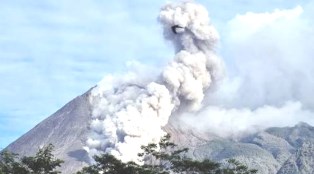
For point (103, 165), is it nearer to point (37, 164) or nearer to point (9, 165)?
point (37, 164)

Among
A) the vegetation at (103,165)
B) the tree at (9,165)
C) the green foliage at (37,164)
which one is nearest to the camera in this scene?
the tree at (9,165)

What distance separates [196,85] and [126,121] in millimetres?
28127

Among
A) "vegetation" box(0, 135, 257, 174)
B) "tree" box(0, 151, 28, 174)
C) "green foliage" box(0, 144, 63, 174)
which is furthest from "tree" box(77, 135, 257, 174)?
"tree" box(0, 151, 28, 174)

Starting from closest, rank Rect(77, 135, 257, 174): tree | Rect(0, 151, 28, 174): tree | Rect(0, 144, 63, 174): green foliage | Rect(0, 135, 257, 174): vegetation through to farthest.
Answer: Rect(0, 151, 28, 174): tree
Rect(0, 144, 63, 174): green foliage
Rect(0, 135, 257, 174): vegetation
Rect(77, 135, 257, 174): tree

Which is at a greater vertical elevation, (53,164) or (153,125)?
(153,125)

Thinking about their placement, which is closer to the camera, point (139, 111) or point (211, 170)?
point (211, 170)

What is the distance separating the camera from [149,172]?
5328 centimetres

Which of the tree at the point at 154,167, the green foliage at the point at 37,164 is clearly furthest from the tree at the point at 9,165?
the tree at the point at 154,167

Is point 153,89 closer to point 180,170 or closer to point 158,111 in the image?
point 158,111

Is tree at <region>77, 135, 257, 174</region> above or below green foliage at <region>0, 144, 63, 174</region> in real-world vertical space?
above

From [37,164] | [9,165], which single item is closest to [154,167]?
[37,164]

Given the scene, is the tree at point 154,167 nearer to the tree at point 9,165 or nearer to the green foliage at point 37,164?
the green foliage at point 37,164

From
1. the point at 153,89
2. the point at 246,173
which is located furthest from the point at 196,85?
the point at 246,173

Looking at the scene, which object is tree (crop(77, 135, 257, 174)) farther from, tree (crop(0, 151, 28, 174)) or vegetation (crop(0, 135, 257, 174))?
tree (crop(0, 151, 28, 174))
